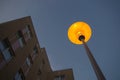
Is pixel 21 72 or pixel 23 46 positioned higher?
pixel 23 46

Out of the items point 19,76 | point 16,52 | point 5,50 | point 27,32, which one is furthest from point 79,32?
point 27,32

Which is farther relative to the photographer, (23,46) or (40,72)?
(40,72)

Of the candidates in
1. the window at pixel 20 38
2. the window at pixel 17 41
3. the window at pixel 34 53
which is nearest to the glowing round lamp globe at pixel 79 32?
the window at pixel 17 41

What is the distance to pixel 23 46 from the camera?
15.7 meters

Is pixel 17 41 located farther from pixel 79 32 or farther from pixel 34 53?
pixel 79 32

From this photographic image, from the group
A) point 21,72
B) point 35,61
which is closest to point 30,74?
point 21,72

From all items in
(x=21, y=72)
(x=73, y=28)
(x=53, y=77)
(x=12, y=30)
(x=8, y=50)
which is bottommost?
(x=53, y=77)

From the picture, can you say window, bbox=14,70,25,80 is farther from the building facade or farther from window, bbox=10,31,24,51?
window, bbox=10,31,24,51

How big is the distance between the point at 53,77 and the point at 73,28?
18.2 m

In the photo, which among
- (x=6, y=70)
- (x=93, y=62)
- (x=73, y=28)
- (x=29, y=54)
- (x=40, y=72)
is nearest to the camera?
(x=93, y=62)

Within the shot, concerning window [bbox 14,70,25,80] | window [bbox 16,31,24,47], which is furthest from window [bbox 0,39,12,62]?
window [bbox 16,31,24,47]

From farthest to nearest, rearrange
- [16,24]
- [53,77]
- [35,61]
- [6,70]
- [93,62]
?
[53,77]
[35,61]
[16,24]
[6,70]
[93,62]

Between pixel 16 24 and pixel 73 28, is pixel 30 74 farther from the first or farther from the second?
pixel 73 28

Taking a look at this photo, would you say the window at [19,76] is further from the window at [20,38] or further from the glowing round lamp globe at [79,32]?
the glowing round lamp globe at [79,32]
